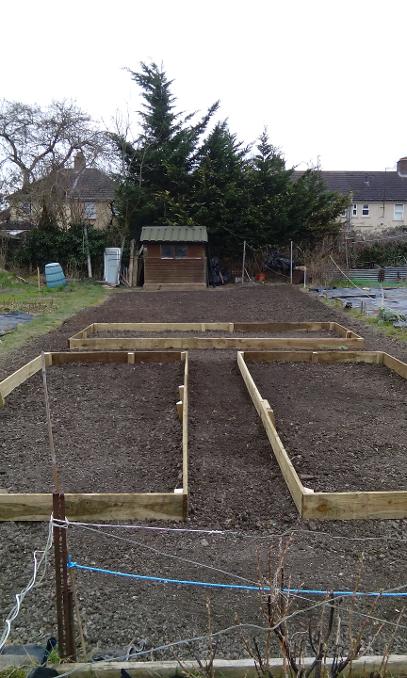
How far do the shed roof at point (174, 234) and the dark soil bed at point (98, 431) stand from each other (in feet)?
Result: 42.5

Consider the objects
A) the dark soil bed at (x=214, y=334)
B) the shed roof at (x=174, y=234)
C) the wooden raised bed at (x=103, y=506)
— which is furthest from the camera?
the shed roof at (x=174, y=234)

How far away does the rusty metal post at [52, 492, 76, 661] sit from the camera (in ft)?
6.69

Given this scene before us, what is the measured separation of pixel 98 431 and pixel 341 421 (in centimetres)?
256

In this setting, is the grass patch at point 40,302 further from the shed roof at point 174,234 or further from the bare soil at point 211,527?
the bare soil at point 211,527

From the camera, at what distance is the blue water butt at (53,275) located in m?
18.1

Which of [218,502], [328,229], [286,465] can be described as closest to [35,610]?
[218,502]

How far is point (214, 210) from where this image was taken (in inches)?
831

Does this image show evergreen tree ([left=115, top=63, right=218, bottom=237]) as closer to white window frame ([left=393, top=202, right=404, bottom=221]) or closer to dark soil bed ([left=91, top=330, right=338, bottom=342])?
dark soil bed ([left=91, top=330, right=338, bottom=342])

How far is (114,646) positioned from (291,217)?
20.7 meters

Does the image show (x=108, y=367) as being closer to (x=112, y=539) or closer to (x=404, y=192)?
(x=112, y=539)

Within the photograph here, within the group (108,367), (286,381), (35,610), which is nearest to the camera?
(35,610)

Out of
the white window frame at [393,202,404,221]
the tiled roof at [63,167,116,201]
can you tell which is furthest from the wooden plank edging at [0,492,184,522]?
the white window frame at [393,202,404,221]

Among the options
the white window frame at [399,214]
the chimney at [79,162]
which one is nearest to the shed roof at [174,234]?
the chimney at [79,162]

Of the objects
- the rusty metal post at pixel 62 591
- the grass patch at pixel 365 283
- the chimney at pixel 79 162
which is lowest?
the rusty metal post at pixel 62 591
